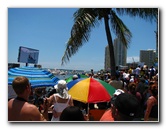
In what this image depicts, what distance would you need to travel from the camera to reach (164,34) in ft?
9.89

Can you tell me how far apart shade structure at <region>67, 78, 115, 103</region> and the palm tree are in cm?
40

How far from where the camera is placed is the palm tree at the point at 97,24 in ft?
10.6

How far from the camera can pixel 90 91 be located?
11.2 ft

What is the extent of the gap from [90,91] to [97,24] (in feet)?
3.20

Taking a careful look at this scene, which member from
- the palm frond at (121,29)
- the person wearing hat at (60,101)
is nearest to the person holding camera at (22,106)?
the person wearing hat at (60,101)

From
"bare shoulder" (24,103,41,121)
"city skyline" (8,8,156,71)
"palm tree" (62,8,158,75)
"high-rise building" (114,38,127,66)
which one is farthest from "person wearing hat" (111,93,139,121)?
"high-rise building" (114,38,127,66)

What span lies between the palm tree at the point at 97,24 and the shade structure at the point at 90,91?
402 millimetres

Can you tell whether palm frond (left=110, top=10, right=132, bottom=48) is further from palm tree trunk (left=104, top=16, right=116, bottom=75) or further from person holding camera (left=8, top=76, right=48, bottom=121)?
person holding camera (left=8, top=76, right=48, bottom=121)

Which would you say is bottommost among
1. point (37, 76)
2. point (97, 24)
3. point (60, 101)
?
point (60, 101)

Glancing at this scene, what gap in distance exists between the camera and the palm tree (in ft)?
10.6

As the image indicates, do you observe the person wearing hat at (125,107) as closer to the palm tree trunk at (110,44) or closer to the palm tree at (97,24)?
the palm tree at (97,24)

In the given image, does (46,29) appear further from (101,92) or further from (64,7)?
(101,92)

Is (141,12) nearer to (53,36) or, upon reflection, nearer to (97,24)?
(97,24)

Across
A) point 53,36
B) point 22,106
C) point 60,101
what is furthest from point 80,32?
point 22,106
